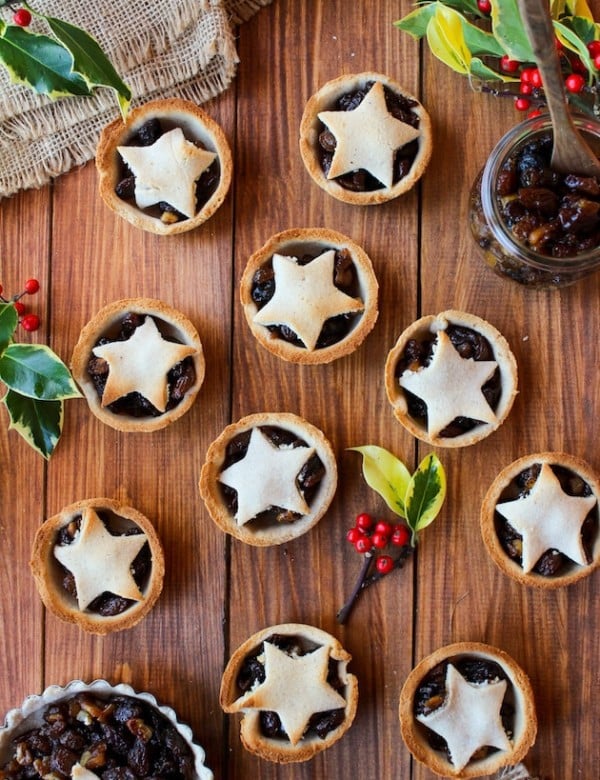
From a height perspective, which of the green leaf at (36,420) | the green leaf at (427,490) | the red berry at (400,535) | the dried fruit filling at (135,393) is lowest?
the red berry at (400,535)

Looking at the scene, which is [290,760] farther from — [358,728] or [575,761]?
[575,761]

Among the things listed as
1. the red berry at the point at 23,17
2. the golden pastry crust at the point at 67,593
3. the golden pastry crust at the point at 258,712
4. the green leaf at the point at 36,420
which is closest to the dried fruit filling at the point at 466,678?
the golden pastry crust at the point at 258,712

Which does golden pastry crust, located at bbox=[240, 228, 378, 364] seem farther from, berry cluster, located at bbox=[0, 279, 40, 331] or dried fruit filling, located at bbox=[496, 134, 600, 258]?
berry cluster, located at bbox=[0, 279, 40, 331]

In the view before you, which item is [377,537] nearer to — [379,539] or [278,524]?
[379,539]

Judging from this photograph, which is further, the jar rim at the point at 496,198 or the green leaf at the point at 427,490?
the green leaf at the point at 427,490

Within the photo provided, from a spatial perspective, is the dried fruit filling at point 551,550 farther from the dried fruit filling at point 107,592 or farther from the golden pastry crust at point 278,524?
the dried fruit filling at point 107,592

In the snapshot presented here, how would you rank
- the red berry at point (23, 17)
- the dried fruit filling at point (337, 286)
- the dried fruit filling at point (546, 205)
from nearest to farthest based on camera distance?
the dried fruit filling at point (546, 205), the red berry at point (23, 17), the dried fruit filling at point (337, 286)
